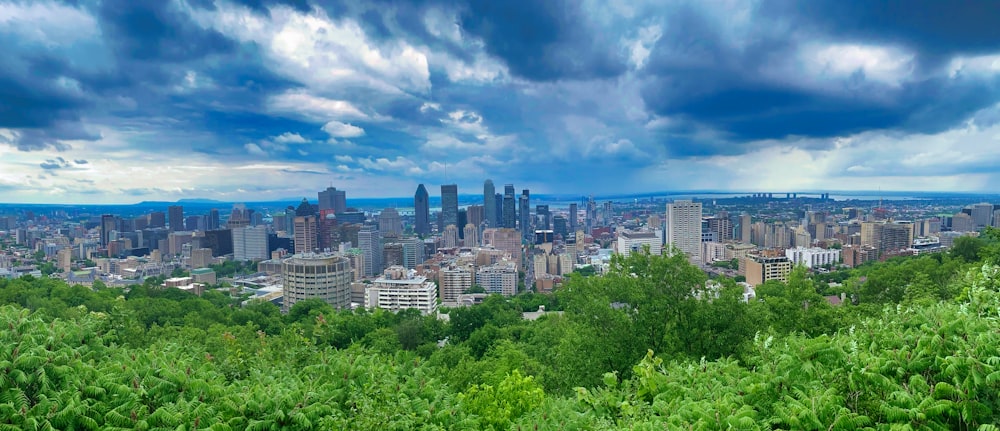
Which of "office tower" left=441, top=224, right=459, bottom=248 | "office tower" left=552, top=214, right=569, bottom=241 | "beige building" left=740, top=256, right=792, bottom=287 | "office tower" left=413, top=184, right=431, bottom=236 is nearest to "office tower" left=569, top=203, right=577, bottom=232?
"office tower" left=552, top=214, right=569, bottom=241

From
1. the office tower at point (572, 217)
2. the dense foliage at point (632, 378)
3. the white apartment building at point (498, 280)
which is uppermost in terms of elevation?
the dense foliage at point (632, 378)

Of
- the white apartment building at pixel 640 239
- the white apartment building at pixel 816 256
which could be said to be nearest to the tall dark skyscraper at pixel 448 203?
the white apartment building at pixel 640 239

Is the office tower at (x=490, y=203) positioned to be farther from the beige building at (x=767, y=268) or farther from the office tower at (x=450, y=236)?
the beige building at (x=767, y=268)

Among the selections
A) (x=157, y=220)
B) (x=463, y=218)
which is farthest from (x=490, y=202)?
(x=157, y=220)

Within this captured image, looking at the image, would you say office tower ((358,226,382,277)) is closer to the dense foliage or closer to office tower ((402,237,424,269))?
office tower ((402,237,424,269))

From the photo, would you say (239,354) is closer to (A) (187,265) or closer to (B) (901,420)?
(B) (901,420)

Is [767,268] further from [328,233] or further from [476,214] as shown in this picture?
[328,233]

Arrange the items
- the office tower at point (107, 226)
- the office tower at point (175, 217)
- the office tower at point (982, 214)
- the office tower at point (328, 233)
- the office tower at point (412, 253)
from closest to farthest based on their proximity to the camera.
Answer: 1. the office tower at point (982, 214)
2. the office tower at point (412, 253)
3. the office tower at point (107, 226)
4. the office tower at point (328, 233)
5. the office tower at point (175, 217)
